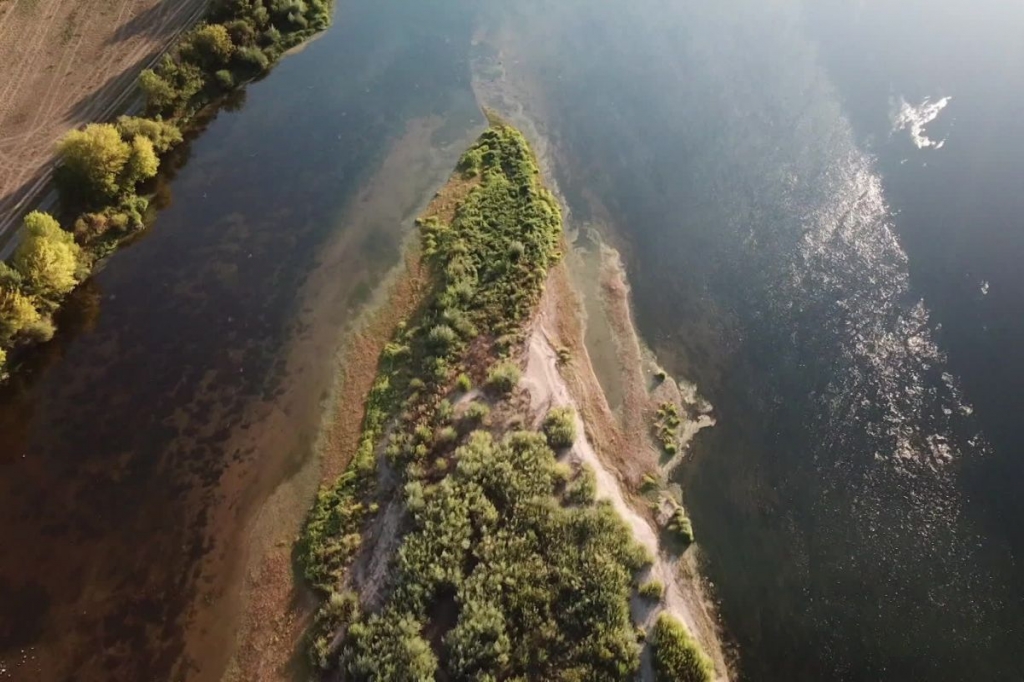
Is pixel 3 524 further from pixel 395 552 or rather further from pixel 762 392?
pixel 762 392

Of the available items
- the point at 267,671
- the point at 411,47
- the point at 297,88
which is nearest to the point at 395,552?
the point at 267,671

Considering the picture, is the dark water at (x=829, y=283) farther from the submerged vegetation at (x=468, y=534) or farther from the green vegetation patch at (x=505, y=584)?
the submerged vegetation at (x=468, y=534)

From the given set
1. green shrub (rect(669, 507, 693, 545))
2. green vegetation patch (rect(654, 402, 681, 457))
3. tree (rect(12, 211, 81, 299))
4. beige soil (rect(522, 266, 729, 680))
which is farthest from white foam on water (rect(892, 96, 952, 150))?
tree (rect(12, 211, 81, 299))

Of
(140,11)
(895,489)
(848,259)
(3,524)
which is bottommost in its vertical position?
Result: (895,489)

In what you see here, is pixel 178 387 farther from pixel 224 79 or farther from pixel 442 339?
pixel 224 79

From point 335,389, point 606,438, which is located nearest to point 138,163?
point 335,389

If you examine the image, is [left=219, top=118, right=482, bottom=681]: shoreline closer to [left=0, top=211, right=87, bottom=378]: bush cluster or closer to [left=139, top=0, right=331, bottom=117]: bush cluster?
[left=0, top=211, right=87, bottom=378]: bush cluster

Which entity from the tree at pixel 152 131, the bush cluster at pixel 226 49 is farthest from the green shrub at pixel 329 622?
the bush cluster at pixel 226 49
